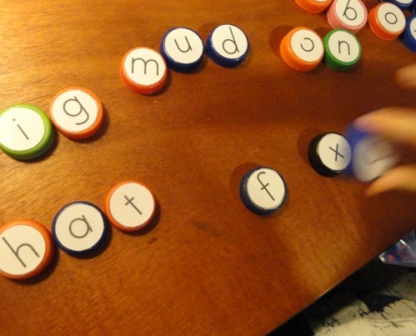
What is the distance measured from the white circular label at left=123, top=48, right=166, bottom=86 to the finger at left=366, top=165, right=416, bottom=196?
0.33 m

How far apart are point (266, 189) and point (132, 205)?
6.6 inches

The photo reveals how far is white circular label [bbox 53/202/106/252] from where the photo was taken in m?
0.42

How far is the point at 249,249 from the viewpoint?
48 cm

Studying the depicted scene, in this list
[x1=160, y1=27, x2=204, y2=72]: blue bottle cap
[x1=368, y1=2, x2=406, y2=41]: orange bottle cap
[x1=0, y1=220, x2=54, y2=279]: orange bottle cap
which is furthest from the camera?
[x1=368, y1=2, x2=406, y2=41]: orange bottle cap

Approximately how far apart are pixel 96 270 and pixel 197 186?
0.50 ft

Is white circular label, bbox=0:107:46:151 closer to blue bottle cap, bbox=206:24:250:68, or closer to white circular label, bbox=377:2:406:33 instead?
blue bottle cap, bbox=206:24:250:68

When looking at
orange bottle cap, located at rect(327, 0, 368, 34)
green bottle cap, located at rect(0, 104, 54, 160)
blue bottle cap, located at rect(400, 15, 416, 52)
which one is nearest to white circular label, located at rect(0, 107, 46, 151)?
green bottle cap, located at rect(0, 104, 54, 160)

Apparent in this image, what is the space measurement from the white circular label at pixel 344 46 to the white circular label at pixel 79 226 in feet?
1.36

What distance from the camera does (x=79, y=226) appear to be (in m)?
0.43

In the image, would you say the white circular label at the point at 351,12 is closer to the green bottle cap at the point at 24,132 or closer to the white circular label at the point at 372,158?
the white circular label at the point at 372,158

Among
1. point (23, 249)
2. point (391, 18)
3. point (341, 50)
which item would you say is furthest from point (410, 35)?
point (23, 249)

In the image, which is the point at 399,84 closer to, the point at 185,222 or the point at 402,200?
the point at 402,200

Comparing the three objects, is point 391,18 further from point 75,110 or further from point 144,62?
point 75,110

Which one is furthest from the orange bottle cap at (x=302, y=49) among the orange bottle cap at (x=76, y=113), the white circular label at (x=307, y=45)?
the orange bottle cap at (x=76, y=113)
